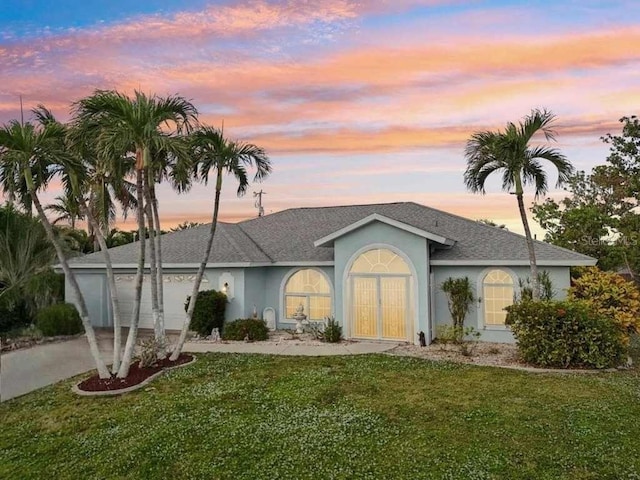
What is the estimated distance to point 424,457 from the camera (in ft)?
19.6

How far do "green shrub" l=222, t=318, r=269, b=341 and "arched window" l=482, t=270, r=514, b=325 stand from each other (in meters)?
7.36

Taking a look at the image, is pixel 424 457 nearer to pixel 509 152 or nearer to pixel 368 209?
pixel 509 152

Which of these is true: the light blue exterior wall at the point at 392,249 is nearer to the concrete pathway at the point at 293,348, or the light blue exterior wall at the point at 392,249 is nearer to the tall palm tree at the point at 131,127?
the concrete pathway at the point at 293,348

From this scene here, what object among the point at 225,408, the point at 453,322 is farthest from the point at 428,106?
the point at 225,408

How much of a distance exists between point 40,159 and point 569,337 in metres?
12.8

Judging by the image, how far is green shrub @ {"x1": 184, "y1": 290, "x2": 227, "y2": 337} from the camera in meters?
15.5

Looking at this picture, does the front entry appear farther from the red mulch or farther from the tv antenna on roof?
the tv antenna on roof

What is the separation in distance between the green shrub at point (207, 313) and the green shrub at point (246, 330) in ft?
1.82

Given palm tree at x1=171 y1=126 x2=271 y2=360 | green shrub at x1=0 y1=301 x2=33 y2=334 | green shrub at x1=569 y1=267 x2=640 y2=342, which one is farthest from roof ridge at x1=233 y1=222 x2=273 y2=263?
green shrub at x1=569 y1=267 x2=640 y2=342

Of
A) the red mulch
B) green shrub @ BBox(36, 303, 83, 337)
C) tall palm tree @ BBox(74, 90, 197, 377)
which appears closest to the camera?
tall palm tree @ BBox(74, 90, 197, 377)

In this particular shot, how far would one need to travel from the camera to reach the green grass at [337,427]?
5789 millimetres

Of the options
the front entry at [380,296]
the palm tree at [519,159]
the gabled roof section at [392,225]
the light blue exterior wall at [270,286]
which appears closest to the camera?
the palm tree at [519,159]

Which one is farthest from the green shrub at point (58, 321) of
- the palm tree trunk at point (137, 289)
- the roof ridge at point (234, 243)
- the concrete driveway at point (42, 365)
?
the palm tree trunk at point (137, 289)

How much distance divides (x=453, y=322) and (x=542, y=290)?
2824mm
